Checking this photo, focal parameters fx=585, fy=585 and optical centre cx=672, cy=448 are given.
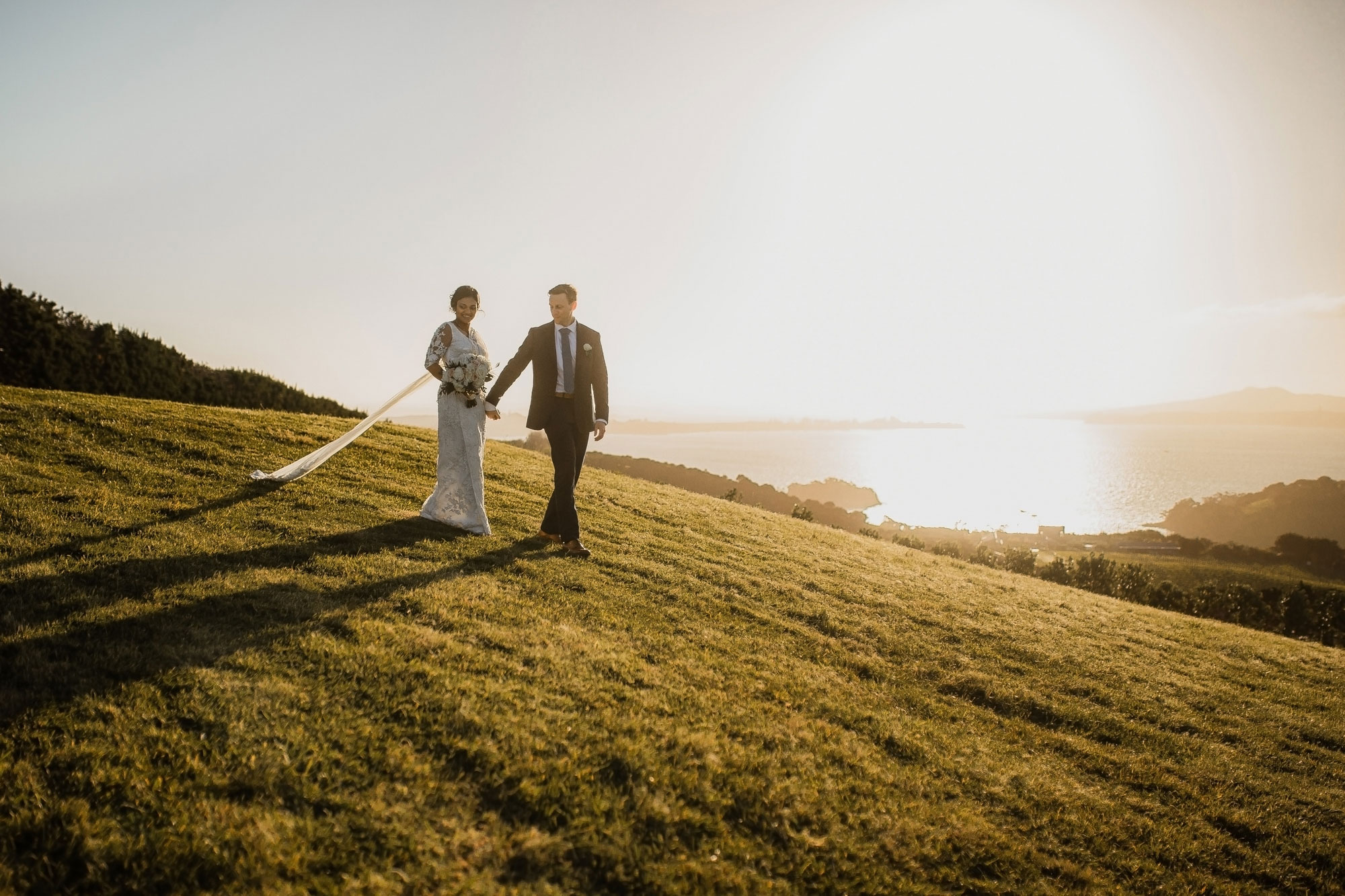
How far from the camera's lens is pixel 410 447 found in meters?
15.6

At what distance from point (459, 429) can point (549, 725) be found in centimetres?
589

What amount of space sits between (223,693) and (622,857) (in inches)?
121

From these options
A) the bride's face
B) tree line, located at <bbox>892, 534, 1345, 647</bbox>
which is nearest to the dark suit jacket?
the bride's face

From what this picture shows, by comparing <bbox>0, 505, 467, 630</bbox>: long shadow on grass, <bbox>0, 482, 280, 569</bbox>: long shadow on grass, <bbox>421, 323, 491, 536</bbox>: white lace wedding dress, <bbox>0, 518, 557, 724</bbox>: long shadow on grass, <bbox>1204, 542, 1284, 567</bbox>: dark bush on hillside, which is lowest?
<bbox>1204, 542, 1284, 567</bbox>: dark bush on hillside

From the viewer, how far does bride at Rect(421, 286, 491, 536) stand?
29.9 feet

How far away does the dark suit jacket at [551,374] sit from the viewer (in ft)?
29.2

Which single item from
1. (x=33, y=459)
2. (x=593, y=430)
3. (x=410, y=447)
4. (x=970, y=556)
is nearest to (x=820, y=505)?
(x=970, y=556)

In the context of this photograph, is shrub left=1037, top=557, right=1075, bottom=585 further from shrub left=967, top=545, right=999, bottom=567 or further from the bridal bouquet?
the bridal bouquet

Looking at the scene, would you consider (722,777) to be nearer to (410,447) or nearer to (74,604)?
(74,604)

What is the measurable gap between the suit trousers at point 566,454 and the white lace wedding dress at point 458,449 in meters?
1.20

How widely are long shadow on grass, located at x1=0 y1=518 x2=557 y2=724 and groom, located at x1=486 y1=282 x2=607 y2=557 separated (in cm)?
190

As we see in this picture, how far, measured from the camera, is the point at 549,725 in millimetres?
4504

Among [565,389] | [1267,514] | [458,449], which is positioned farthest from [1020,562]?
[1267,514]

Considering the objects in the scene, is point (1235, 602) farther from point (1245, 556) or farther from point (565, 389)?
point (1245, 556)
